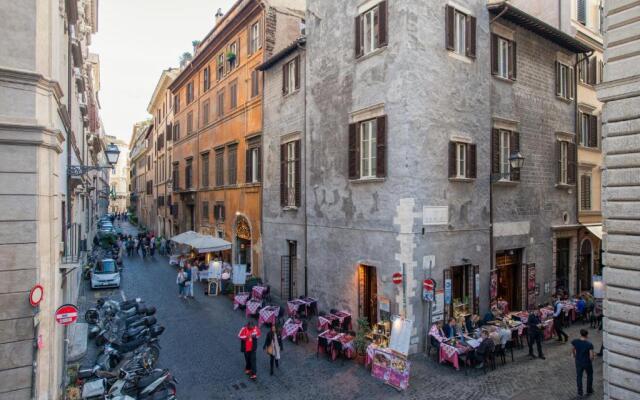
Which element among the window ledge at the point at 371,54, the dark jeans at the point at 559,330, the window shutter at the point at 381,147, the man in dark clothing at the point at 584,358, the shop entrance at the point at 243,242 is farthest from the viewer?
the shop entrance at the point at 243,242

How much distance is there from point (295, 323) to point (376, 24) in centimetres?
1062

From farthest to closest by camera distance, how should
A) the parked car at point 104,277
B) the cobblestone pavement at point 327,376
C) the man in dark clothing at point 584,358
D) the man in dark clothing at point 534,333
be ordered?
A: the parked car at point 104,277
the man in dark clothing at point 534,333
the cobblestone pavement at point 327,376
the man in dark clothing at point 584,358

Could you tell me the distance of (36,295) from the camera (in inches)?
278

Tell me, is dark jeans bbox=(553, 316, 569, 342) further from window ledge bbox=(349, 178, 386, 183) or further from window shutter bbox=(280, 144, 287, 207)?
window shutter bbox=(280, 144, 287, 207)

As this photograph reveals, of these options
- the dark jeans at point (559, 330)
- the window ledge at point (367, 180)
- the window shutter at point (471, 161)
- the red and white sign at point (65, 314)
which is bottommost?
the dark jeans at point (559, 330)

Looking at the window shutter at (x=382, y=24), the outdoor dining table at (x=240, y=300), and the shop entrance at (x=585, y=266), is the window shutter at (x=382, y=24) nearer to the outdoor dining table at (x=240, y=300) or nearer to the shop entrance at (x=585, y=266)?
the outdoor dining table at (x=240, y=300)

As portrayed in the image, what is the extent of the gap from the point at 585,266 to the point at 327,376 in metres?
15.9

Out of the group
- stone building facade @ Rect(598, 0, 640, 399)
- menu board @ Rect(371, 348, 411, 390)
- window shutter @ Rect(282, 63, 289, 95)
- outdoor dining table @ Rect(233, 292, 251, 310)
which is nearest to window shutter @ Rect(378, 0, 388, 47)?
stone building facade @ Rect(598, 0, 640, 399)

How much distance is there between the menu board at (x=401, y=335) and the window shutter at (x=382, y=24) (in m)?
8.67

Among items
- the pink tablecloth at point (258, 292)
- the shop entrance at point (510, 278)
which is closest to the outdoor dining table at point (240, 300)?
the pink tablecloth at point (258, 292)

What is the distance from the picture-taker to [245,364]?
1173cm

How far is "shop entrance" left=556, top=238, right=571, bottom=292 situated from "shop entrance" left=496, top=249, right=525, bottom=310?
128 inches

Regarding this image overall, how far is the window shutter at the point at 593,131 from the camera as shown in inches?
787

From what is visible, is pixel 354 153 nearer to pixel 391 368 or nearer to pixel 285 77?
pixel 285 77
